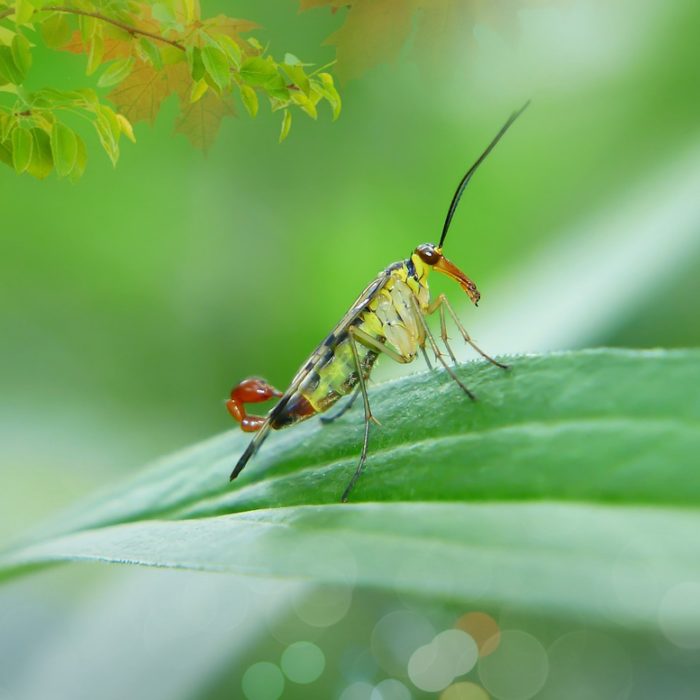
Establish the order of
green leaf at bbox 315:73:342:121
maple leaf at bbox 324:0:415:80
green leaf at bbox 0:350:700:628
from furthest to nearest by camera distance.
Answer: maple leaf at bbox 324:0:415:80
green leaf at bbox 315:73:342:121
green leaf at bbox 0:350:700:628

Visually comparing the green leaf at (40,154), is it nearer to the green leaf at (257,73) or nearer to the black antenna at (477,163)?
the green leaf at (257,73)

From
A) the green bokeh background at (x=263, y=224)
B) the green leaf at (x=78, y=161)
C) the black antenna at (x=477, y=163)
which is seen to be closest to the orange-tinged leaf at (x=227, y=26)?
the green leaf at (x=78, y=161)

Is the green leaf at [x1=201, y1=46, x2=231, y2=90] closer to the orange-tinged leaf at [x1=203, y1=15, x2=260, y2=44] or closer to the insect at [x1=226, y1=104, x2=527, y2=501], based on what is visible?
the orange-tinged leaf at [x1=203, y1=15, x2=260, y2=44]

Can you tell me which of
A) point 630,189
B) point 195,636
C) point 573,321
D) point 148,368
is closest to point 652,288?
point 573,321

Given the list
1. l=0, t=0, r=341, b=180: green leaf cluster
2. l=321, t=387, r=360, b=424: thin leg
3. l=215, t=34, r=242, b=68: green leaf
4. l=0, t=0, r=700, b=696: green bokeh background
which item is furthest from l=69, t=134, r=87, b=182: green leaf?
l=0, t=0, r=700, b=696: green bokeh background

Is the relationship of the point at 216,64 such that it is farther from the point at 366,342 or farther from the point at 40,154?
the point at 366,342

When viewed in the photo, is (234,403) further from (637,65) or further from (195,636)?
(637,65)
